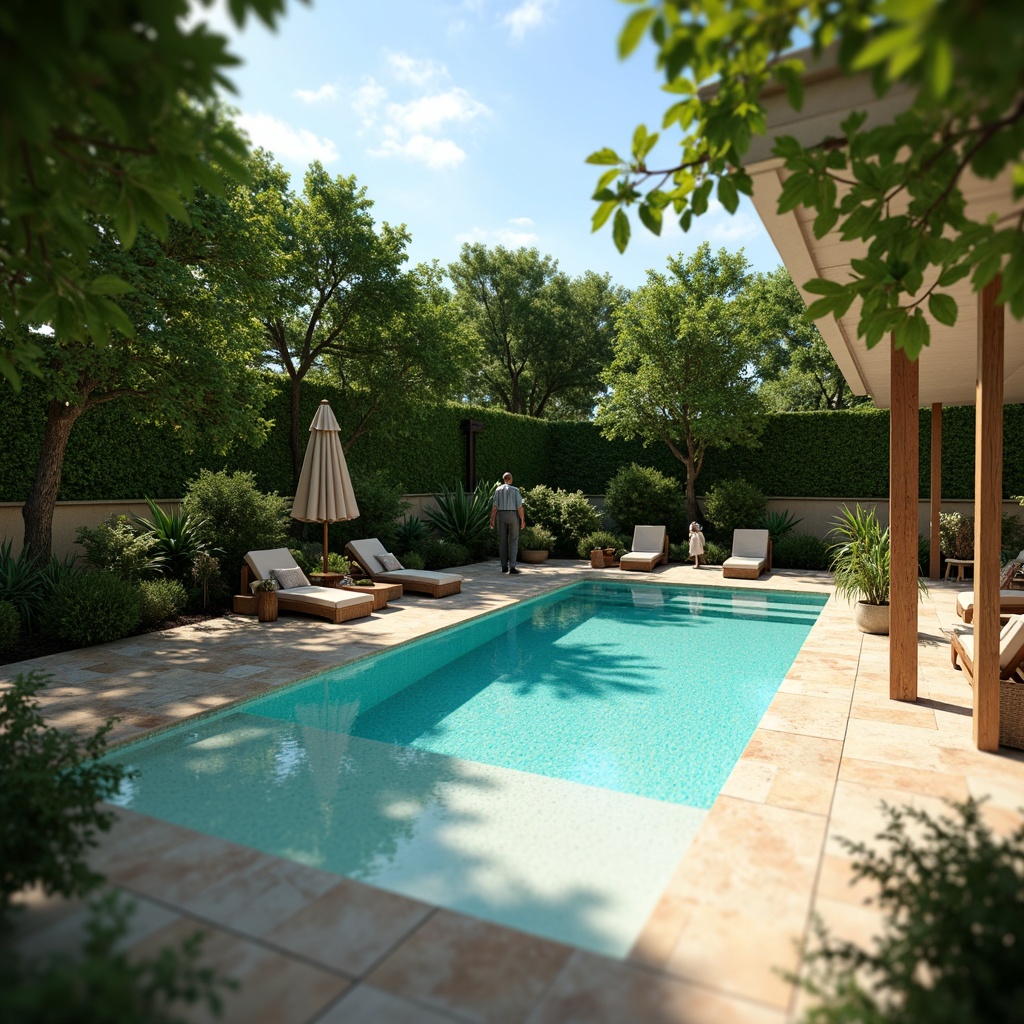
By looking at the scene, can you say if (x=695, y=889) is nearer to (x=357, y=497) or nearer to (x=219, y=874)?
(x=219, y=874)

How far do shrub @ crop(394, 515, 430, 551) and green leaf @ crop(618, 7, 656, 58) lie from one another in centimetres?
1239

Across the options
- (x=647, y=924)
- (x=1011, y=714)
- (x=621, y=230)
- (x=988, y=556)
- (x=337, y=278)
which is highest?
(x=337, y=278)

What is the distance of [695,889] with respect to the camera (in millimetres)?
2855

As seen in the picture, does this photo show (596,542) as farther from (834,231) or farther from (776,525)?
(834,231)

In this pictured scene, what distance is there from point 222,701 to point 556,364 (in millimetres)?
27194

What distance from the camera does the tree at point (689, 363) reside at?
1558cm

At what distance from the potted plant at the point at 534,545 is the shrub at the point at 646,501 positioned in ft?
7.63

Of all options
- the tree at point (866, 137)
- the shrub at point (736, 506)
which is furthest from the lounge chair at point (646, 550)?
the tree at point (866, 137)

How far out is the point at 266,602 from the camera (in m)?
8.74

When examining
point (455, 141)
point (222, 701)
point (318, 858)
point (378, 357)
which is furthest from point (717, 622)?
point (455, 141)

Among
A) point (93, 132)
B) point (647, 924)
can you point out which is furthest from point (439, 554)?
point (93, 132)

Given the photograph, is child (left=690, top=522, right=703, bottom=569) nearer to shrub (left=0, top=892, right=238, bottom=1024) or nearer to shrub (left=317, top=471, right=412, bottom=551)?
shrub (left=317, top=471, right=412, bottom=551)

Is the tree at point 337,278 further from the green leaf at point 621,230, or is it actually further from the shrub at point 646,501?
the green leaf at point 621,230

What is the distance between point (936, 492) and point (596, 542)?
660 centimetres
